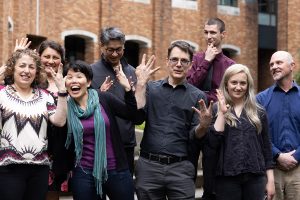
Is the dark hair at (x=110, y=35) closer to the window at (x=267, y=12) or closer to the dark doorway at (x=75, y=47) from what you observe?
the dark doorway at (x=75, y=47)

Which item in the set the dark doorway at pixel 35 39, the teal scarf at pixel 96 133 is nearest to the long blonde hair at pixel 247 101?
the teal scarf at pixel 96 133

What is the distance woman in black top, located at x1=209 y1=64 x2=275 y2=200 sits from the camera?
Answer: 5180 millimetres

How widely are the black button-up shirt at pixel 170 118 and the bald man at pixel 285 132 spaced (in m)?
1.03

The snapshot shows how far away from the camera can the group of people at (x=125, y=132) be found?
4.80m

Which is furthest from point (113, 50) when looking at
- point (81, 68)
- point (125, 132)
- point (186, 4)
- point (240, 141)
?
point (186, 4)

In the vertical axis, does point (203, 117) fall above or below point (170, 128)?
above

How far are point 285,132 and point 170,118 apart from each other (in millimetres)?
1364

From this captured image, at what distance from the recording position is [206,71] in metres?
5.91

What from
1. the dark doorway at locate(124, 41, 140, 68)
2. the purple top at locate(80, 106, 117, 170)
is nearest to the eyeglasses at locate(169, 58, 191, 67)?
the purple top at locate(80, 106, 117, 170)

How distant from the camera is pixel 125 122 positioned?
566 centimetres

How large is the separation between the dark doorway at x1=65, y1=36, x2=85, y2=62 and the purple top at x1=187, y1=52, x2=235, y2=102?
13.3 m

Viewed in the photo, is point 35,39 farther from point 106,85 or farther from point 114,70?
point 106,85

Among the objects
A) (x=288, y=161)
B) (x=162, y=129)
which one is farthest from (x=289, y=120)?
(x=162, y=129)

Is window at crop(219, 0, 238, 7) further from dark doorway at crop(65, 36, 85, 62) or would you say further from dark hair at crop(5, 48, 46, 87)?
dark hair at crop(5, 48, 46, 87)
